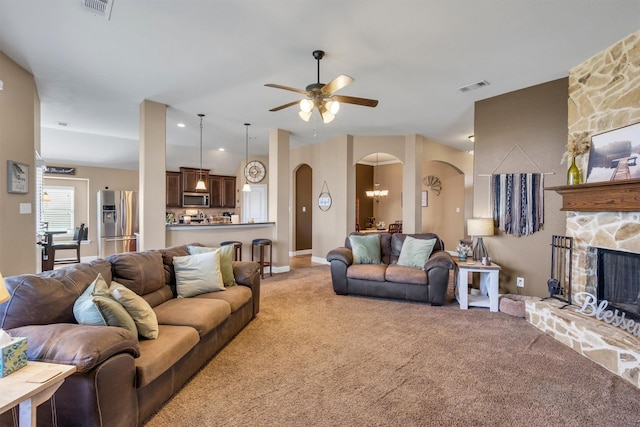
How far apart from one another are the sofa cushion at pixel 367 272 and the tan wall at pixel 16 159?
3994mm

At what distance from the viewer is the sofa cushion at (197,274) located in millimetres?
3064

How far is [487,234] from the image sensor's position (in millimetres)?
4223

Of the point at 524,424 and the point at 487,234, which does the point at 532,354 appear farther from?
the point at 487,234

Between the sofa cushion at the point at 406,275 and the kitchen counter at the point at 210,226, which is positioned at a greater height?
the kitchen counter at the point at 210,226

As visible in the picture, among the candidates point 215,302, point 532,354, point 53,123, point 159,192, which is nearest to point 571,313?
point 532,354

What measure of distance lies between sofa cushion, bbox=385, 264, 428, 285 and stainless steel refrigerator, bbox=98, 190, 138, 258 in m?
6.19

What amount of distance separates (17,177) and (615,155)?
6239 mm

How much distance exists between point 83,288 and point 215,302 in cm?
100

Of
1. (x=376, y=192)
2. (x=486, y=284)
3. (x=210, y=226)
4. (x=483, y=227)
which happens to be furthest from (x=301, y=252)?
(x=483, y=227)

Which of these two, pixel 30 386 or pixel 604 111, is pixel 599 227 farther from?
pixel 30 386

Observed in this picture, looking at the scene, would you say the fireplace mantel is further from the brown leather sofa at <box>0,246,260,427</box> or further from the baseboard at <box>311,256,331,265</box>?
the baseboard at <box>311,256,331,265</box>

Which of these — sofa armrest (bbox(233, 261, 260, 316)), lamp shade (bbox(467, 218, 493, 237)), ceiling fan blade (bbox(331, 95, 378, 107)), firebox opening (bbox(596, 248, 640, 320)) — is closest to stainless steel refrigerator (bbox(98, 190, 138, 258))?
sofa armrest (bbox(233, 261, 260, 316))

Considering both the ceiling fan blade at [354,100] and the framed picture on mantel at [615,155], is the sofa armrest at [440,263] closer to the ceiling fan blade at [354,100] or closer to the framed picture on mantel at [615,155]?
the framed picture on mantel at [615,155]

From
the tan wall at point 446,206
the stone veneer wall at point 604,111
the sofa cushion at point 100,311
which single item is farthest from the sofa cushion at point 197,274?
the tan wall at point 446,206
